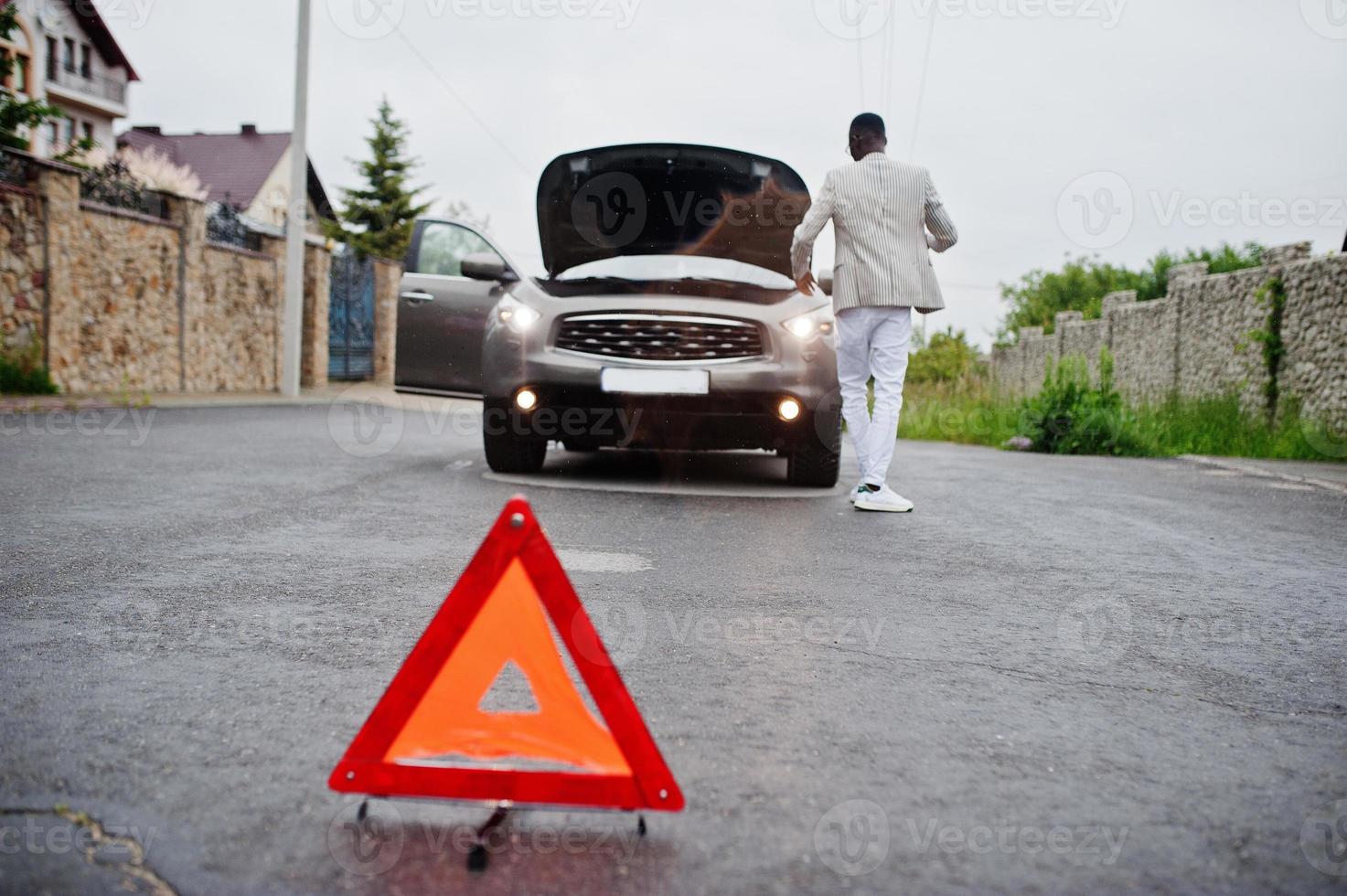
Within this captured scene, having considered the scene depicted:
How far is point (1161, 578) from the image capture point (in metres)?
4.52

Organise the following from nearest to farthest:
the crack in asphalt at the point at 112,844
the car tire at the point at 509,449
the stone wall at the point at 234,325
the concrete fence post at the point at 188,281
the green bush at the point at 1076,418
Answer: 1. the crack in asphalt at the point at 112,844
2. the car tire at the point at 509,449
3. the green bush at the point at 1076,418
4. the concrete fence post at the point at 188,281
5. the stone wall at the point at 234,325

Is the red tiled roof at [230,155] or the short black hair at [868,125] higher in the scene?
the red tiled roof at [230,155]

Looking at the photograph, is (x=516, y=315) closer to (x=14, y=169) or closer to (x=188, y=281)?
(x=14, y=169)

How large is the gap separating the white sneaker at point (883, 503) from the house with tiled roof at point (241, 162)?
51.0m

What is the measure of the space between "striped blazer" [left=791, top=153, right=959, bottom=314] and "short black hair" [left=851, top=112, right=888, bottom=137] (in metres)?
0.13

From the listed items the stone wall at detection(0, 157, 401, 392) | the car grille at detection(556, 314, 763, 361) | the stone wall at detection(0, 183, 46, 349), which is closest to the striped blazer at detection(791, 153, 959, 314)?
the car grille at detection(556, 314, 763, 361)

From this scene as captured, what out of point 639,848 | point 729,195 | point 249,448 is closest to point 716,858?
point 639,848

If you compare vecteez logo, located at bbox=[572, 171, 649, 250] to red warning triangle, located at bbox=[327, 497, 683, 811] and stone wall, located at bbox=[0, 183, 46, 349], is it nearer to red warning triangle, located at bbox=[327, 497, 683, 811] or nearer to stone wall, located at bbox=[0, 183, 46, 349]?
red warning triangle, located at bbox=[327, 497, 683, 811]

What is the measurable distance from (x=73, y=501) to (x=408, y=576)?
8.25 ft

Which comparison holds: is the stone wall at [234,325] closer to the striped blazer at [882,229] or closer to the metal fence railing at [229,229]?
the metal fence railing at [229,229]

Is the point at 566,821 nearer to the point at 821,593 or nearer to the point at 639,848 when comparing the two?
the point at 639,848

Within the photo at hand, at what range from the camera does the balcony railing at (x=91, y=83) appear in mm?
→ 47906

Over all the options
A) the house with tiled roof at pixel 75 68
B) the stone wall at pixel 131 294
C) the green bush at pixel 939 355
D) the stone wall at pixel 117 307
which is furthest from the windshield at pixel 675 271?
the house with tiled roof at pixel 75 68

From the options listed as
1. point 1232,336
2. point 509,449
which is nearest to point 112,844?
point 509,449
